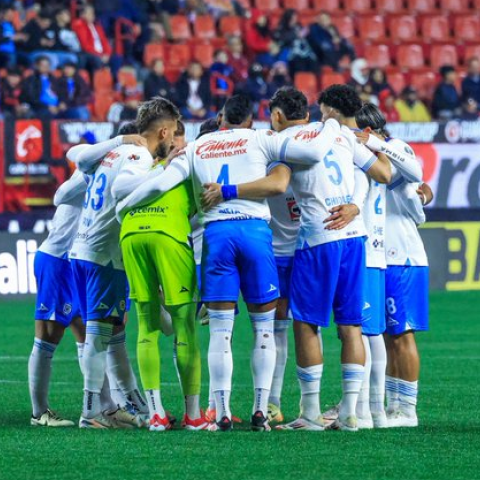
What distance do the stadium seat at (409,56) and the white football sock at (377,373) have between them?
18226 mm

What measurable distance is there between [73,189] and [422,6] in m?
19.9

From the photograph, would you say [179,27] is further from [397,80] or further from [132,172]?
[132,172]

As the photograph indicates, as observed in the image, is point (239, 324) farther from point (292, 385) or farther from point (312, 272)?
point (312, 272)

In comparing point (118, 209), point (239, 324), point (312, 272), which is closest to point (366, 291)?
point (312, 272)

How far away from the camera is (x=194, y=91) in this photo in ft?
72.5

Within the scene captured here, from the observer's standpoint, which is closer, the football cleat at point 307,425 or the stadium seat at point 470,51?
the football cleat at point 307,425

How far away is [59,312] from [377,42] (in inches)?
728

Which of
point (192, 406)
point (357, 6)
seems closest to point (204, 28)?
point (357, 6)

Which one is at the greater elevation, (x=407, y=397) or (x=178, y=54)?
(x=178, y=54)

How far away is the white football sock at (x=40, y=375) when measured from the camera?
9.36 m

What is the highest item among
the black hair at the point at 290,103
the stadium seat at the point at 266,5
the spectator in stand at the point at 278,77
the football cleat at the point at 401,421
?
the stadium seat at the point at 266,5

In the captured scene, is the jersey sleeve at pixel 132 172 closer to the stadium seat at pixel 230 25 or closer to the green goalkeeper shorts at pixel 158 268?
the green goalkeeper shorts at pixel 158 268

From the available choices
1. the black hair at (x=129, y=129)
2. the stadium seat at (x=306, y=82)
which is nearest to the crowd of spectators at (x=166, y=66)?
the stadium seat at (x=306, y=82)

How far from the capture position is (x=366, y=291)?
898 cm
